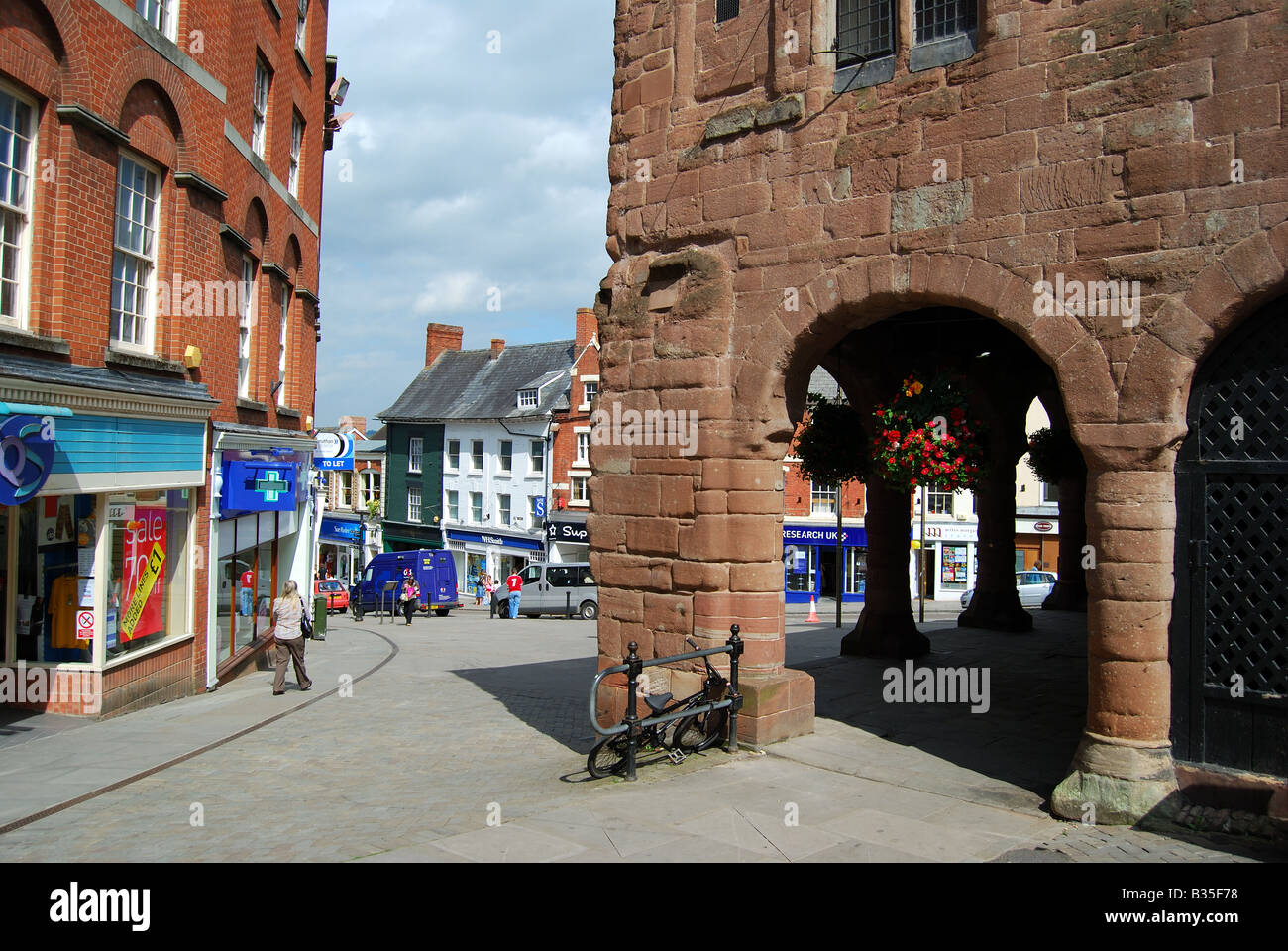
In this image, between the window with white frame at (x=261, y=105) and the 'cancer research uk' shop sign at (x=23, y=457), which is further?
the window with white frame at (x=261, y=105)

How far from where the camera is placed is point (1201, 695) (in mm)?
5945

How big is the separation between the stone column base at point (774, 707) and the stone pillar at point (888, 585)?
178 inches

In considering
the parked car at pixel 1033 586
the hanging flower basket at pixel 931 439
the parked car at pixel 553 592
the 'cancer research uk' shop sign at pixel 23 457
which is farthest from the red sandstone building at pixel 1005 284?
the parked car at pixel 1033 586

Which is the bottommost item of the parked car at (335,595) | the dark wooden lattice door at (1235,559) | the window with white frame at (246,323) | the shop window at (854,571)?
the parked car at (335,595)

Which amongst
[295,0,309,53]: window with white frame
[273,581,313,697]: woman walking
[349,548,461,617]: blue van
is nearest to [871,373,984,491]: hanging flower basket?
[273,581,313,697]: woman walking

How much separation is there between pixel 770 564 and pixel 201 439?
8.14m

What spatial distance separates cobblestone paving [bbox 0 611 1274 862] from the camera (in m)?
5.49

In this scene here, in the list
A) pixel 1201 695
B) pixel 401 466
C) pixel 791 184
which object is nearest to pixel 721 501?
pixel 791 184

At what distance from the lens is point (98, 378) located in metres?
9.80

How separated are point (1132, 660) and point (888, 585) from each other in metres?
6.62

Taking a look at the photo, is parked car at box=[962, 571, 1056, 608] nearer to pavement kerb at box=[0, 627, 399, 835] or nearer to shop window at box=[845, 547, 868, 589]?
shop window at box=[845, 547, 868, 589]

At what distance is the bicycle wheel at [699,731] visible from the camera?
7633 millimetres

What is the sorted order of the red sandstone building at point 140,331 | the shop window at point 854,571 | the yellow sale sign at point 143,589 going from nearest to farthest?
the red sandstone building at point 140,331
the yellow sale sign at point 143,589
the shop window at point 854,571

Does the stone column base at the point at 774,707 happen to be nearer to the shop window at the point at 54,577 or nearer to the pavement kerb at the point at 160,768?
the pavement kerb at the point at 160,768
